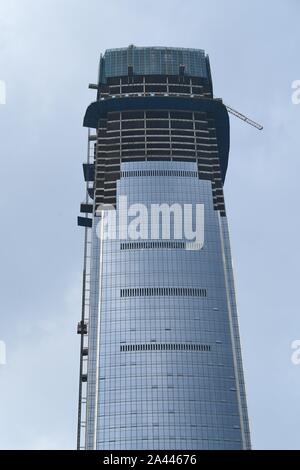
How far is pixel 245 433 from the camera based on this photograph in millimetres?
199625

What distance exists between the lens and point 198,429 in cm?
19588

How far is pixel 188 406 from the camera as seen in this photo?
19938 centimetres
